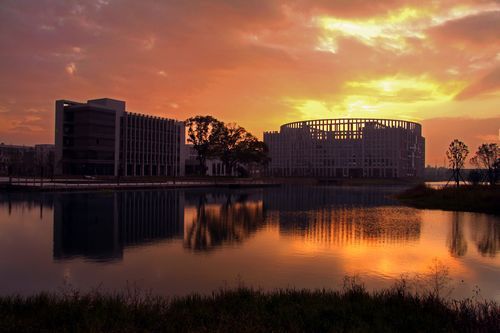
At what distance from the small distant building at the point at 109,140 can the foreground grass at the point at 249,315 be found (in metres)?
111

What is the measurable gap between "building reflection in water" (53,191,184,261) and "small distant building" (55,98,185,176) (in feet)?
262

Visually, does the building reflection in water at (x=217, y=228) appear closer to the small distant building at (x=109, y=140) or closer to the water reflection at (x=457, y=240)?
the water reflection at (x=457, y=240)

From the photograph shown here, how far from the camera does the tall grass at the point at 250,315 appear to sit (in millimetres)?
9781

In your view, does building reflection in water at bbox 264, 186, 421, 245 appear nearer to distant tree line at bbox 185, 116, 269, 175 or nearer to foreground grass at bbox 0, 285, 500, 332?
foreground grass at bbox 0, 285, 500, 332

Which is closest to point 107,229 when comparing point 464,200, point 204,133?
point 464,200

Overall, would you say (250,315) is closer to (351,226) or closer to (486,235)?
(351,226)

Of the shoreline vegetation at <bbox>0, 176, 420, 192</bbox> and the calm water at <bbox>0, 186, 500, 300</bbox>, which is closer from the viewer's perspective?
the calm water at <bbox>0, 186, 500, 300</bbox>

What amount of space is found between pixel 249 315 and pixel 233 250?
12.9 meters

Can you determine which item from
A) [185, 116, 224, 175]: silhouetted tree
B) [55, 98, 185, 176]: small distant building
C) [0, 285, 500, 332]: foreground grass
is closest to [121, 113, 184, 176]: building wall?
[55, 98, 185, 176]: small distant building

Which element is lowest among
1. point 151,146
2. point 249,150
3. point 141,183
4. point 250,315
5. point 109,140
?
point 250,315

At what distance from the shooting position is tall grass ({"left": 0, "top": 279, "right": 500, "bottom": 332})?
9.78 metres

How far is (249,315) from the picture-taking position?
1068 cm

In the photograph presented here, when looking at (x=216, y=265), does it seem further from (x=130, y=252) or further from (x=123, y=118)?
(x=123, y=118)

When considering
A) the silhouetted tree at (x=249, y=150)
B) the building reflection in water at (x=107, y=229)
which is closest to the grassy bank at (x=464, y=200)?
the building reflection in water at (x=107, y=229)
